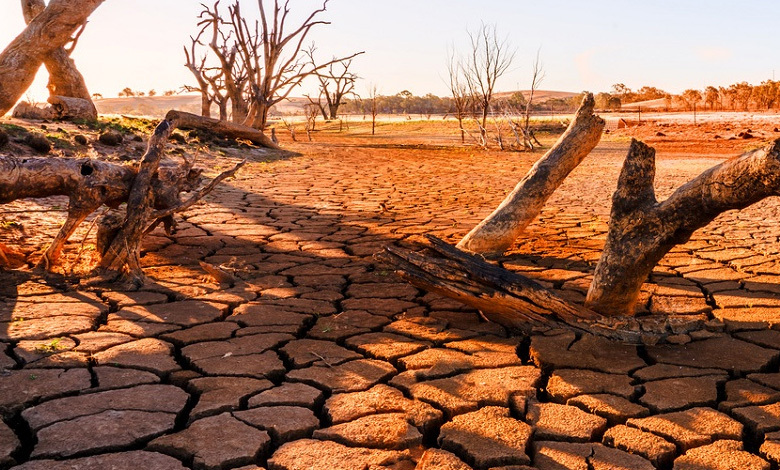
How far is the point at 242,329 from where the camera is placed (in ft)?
12.9

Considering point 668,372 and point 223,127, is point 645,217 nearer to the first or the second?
point 668,372

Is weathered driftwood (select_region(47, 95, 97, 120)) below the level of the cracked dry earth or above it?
above

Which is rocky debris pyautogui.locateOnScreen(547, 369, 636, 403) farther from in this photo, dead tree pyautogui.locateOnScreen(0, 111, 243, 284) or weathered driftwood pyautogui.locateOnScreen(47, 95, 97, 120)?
weathered driftwood pyautogui.locateOnScreen(47, 95, 97, 120)

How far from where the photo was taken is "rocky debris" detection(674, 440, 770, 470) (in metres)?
2.49

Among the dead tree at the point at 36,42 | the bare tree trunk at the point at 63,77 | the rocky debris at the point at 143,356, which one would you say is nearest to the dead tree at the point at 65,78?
the bare tree trunk at the point at 63,77

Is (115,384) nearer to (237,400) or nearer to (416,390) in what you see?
(237,400)

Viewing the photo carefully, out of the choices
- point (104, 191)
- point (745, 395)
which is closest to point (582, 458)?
point (745, 395)

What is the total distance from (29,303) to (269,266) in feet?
5.54

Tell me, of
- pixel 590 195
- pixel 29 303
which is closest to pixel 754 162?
pixel 29 303

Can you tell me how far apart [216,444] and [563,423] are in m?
1.31

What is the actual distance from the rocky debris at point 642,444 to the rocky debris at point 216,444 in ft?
4.20

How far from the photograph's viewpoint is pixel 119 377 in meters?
3.19

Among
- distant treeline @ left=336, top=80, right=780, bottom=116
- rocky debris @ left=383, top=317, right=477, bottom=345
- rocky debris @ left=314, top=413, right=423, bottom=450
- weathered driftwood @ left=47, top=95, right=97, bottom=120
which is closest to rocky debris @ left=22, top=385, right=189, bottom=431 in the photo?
rocky debris @ left=314, top=413, right=423, bottom=450

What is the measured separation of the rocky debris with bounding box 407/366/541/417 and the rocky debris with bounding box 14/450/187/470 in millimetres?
1053
